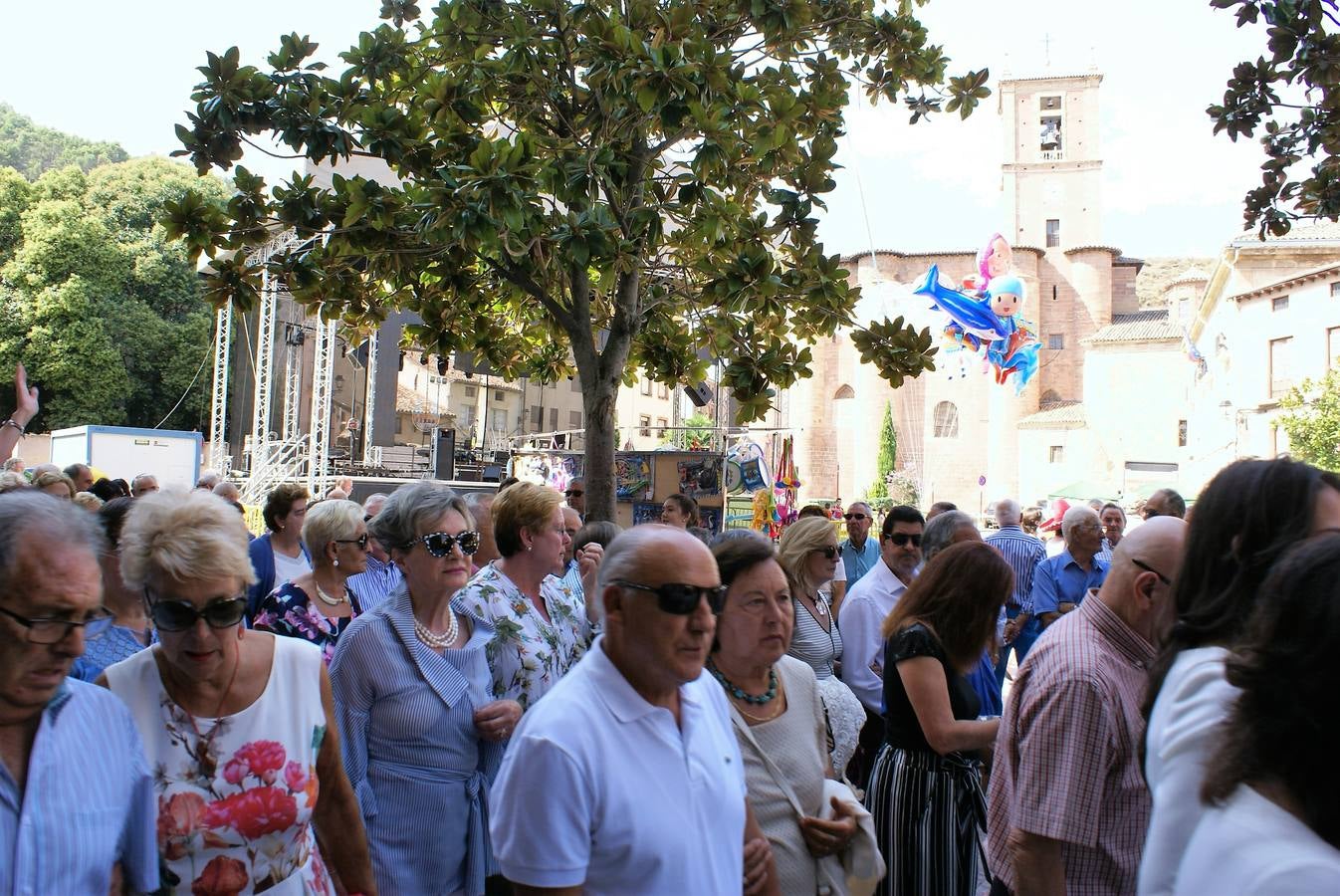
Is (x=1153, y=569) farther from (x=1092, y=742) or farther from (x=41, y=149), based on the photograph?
(x=41, y=149)

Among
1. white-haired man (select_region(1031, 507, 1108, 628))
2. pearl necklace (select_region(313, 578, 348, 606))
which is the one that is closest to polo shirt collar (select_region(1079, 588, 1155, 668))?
pearl necklace (select_region(313, 578, 348, 606))

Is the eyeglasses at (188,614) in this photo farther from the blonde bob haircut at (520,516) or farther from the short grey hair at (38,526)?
the blonde bob haircut at (520,516)

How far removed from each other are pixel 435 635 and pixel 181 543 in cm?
128

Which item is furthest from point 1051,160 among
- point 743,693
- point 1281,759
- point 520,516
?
point 1281,759

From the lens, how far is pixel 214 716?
2.55 m

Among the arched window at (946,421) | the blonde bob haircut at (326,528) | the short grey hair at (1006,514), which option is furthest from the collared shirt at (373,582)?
the arched window at (946,421)

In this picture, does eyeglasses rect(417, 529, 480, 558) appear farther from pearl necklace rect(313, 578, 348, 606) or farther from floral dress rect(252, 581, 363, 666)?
pearl necklace rect(313, 578, 348, 606)

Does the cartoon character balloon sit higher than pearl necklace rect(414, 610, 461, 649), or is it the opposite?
the cartoon character balloon

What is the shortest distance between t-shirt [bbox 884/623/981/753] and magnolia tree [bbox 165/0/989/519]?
3.06 m

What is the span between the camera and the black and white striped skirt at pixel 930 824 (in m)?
3.64

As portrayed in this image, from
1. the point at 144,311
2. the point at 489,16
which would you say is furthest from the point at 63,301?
the point at 489,16

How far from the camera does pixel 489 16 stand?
22.2 ft

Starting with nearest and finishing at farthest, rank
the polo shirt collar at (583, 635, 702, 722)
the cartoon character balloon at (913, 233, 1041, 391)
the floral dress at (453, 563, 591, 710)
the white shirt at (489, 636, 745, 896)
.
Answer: the white shirt at (489, 636, 745, 896), the polo shirt collar at (583, 635, 702, 722), the floral dress at (453, 563, 591, 710), the cartoon character balloon at (913, 233, 1041, 391)

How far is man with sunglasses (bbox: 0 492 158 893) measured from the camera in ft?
6.61
